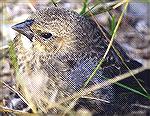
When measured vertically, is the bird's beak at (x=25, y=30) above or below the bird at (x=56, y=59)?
above

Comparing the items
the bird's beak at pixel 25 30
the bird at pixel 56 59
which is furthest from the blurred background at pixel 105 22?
the bird's beak at pixel 25 30

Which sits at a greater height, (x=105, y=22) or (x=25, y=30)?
(x=25, y=30)

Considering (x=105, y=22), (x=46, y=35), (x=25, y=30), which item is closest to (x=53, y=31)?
(x=46, y=35)

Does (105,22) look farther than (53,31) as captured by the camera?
Yes

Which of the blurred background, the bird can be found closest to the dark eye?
the bird

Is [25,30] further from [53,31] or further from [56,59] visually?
[56,59]

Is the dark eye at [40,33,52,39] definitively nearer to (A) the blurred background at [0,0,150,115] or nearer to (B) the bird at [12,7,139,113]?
(B) the bird at [12,7,139,113]

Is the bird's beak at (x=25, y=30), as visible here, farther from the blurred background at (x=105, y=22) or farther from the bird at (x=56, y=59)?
the blurred background at (x=105, y=22)
